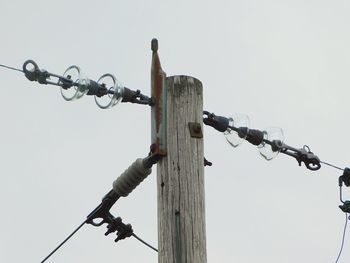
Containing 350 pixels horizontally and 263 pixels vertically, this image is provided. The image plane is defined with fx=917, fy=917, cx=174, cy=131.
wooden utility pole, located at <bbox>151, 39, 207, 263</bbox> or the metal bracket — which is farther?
the metal bracket

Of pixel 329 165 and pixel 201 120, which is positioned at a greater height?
pixel 329 165

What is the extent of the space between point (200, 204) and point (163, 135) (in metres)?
0.52

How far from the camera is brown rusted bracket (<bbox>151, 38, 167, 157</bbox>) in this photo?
19.2 feet

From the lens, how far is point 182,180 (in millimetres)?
5711

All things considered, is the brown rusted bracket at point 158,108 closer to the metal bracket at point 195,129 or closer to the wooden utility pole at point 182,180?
the wooden utility pole at point 182,180

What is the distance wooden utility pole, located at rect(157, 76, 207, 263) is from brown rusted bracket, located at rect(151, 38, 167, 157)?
0.03 meters

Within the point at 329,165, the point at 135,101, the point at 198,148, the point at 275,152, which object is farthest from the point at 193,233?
the point at 329,165

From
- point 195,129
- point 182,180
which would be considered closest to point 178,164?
point 182,180

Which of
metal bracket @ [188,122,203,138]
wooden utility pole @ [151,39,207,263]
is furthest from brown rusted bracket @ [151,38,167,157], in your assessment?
metal bracket @ [188,122,203,138]

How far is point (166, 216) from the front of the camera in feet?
18.6

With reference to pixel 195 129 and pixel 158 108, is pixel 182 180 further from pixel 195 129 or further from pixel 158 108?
pixel 158 108

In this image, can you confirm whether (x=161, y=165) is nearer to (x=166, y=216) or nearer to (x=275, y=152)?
(x=166, y=216)

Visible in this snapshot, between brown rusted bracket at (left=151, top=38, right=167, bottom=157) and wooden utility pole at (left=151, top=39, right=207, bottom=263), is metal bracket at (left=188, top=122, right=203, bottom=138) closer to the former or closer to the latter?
wooden utility pole at (left=151, top=39, right=207, bottom=263)

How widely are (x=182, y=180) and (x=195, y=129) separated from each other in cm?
37
